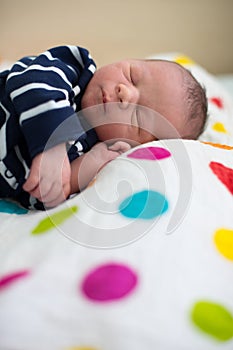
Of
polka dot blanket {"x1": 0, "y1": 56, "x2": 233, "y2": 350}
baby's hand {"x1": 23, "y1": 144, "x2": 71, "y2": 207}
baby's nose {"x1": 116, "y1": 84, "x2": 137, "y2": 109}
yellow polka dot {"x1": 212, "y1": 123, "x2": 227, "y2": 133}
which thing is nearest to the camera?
polka dot blanket {"x1": 0, "y1": 56, "x2": 233, "y2": 350}

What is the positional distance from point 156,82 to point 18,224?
462 millimetres

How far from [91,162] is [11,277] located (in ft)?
1.19

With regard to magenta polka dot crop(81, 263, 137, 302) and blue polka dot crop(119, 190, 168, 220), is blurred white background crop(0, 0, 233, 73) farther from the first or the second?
magenta polka dot crop(81, 263, 137, 302)

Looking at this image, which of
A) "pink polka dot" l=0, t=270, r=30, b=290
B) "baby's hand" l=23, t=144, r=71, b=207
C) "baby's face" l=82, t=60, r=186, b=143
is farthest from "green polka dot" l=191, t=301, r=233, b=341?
"baby's face" l=82, t=60, r=186, b=143

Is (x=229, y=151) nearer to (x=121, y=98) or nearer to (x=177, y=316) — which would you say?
(x=121, y=98)

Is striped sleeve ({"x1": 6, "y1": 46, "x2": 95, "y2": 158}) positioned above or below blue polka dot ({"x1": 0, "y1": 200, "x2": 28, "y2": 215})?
above

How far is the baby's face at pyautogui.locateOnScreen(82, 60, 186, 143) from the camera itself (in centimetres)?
101

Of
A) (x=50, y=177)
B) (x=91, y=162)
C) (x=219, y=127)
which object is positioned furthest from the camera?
(x=219, y=127)

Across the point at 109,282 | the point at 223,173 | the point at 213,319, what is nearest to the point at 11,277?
the point at 109,282

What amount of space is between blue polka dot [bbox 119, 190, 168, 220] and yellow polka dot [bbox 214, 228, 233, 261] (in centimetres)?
9

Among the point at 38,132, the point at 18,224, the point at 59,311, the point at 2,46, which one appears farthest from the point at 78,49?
the point at 2,46

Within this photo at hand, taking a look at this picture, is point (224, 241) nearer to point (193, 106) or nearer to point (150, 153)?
point (150, 153)

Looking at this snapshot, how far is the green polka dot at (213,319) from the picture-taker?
560mm

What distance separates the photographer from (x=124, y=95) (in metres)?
1.00
